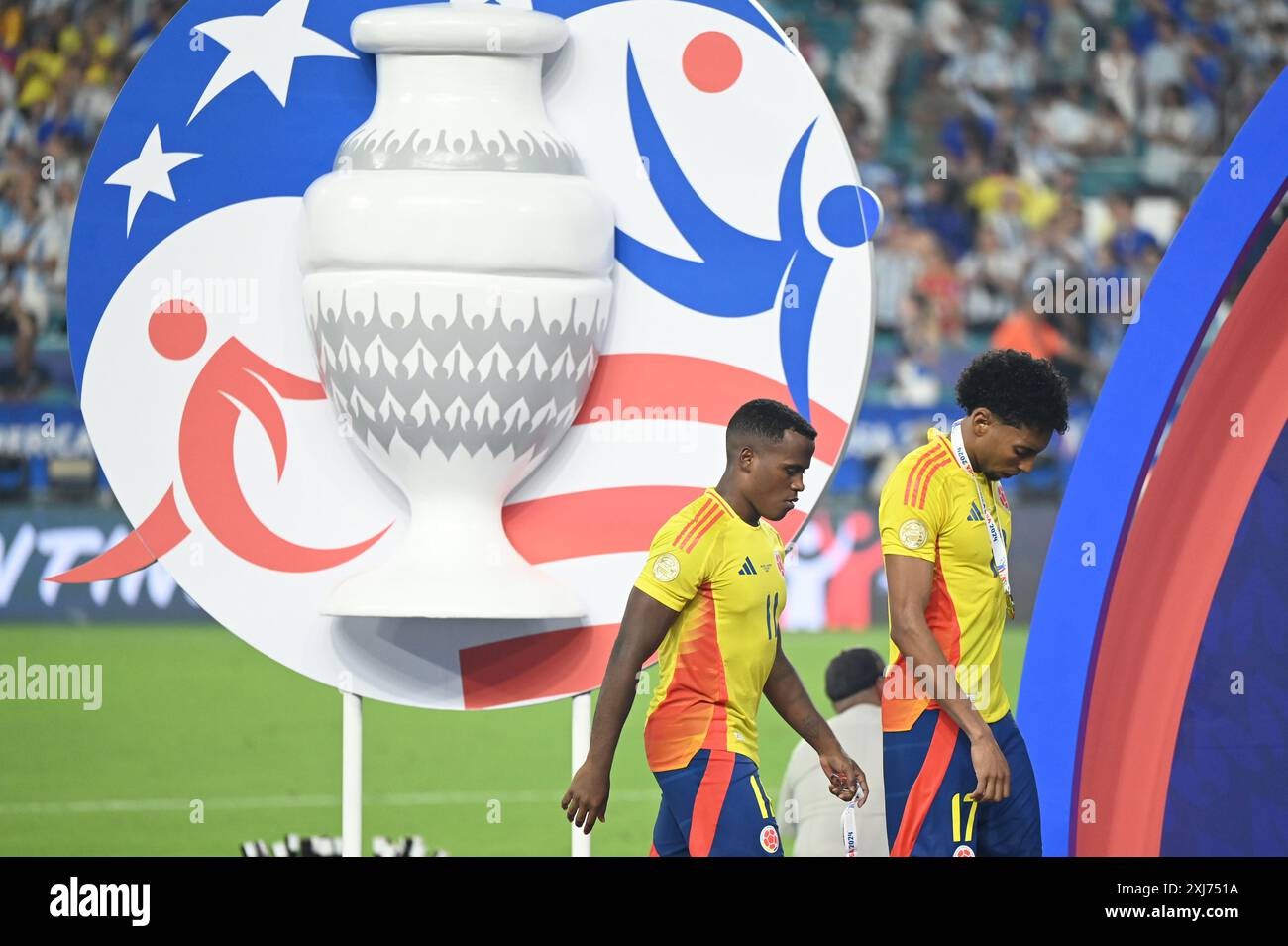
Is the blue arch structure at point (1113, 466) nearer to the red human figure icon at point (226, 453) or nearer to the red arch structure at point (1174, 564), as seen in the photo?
the red arch structure at point (1174, 564)

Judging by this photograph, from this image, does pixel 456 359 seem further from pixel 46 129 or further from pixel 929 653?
pixel 46 129

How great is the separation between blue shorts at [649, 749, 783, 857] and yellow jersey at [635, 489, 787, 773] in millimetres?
25

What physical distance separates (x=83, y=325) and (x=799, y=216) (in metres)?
1.49

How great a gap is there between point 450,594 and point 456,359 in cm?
47

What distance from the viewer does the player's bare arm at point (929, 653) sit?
351 centimetres

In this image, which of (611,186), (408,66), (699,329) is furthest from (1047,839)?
(408,66)

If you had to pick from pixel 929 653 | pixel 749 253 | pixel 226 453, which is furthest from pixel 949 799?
pixel 226 453

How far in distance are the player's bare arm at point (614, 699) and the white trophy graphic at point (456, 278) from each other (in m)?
0.33

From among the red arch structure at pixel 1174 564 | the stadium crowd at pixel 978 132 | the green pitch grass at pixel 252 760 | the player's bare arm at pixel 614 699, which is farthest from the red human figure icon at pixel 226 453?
the stadium crowd at pixel 978 132

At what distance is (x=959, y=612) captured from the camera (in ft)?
11.9

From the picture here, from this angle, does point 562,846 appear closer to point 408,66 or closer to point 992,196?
point 408,66

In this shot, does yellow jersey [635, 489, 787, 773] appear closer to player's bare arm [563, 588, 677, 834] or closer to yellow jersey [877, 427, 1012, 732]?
player's bare arm [563, 588, 677, 834]

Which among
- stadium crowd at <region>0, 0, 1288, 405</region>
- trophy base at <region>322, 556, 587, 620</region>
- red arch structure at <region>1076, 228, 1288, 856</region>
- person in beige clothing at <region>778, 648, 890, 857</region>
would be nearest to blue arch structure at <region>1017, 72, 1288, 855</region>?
red arch structure at <region>1076, 228, 1288, 856</region>

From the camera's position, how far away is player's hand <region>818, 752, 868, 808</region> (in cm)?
371
